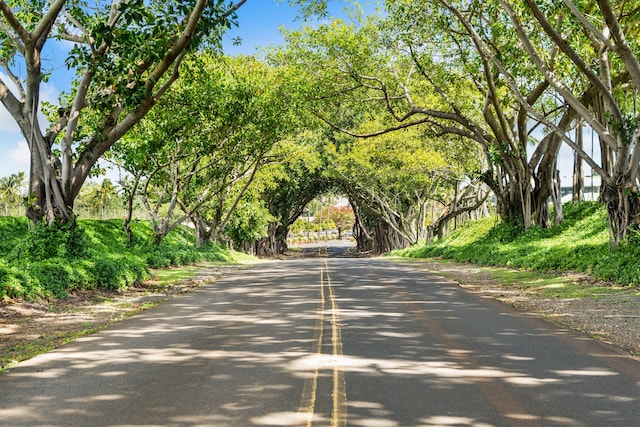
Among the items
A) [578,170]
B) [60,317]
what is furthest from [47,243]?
[578,170]

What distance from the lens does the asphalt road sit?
555 cm

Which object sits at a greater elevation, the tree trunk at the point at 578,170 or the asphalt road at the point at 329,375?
the tree trunk at the point at 578,170

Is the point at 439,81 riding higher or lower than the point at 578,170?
higher

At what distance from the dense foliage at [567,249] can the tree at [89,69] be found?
12160 millimetres

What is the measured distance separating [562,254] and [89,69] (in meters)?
16.2

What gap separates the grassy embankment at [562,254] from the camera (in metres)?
16.3

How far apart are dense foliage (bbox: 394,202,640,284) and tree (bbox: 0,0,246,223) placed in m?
12.2

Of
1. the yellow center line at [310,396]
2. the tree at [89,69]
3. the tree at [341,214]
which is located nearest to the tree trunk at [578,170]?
Result: the tree at [89,69]

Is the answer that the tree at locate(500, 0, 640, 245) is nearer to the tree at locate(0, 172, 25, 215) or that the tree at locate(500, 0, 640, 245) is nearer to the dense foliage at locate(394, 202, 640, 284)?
the dense foliage at locate(394, 202, 640, 284)

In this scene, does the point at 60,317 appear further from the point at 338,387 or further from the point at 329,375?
the point at 338,387

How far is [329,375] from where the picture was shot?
693 cm

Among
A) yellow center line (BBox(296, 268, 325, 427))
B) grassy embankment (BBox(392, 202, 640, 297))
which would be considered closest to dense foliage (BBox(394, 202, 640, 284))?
grassy embankment (BBox(392, 202, 640, 297))

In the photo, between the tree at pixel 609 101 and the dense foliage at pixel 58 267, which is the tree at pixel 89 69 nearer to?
the dense foliage at pixel 58 267

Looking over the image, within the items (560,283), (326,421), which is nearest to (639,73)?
(560,283)
